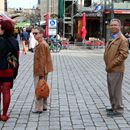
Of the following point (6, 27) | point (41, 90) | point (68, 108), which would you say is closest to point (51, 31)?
point (68, 108)

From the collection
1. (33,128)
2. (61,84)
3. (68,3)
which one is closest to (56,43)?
(61,84)

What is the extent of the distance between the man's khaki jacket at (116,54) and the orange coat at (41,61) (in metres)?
Result: 1.17

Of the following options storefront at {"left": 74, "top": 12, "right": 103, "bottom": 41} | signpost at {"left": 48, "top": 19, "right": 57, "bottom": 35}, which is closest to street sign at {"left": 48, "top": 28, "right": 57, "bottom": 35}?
signpost at {"left": 48, "top": 19, "right": 57, "bottom": 35}

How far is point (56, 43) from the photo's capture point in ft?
112

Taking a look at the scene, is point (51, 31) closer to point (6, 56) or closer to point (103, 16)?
point (103, 16)

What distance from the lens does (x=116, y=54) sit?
834 cm

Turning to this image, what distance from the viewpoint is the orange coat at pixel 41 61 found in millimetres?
8711

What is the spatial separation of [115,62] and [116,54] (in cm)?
16

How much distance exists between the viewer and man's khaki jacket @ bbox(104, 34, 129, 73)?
8281mm

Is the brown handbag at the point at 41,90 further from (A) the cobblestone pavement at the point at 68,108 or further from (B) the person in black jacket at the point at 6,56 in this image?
(B) the person in black jacket at the point at 6,56

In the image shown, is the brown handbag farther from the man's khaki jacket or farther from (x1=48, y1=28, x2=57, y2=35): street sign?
(x1=48, y1=28, x2=57, y2=35): street sign

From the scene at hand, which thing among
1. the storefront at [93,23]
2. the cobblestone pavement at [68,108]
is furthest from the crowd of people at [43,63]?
the storefront at [93,23]

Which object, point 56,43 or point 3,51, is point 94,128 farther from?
point 56,43

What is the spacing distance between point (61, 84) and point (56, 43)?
20.9 m
